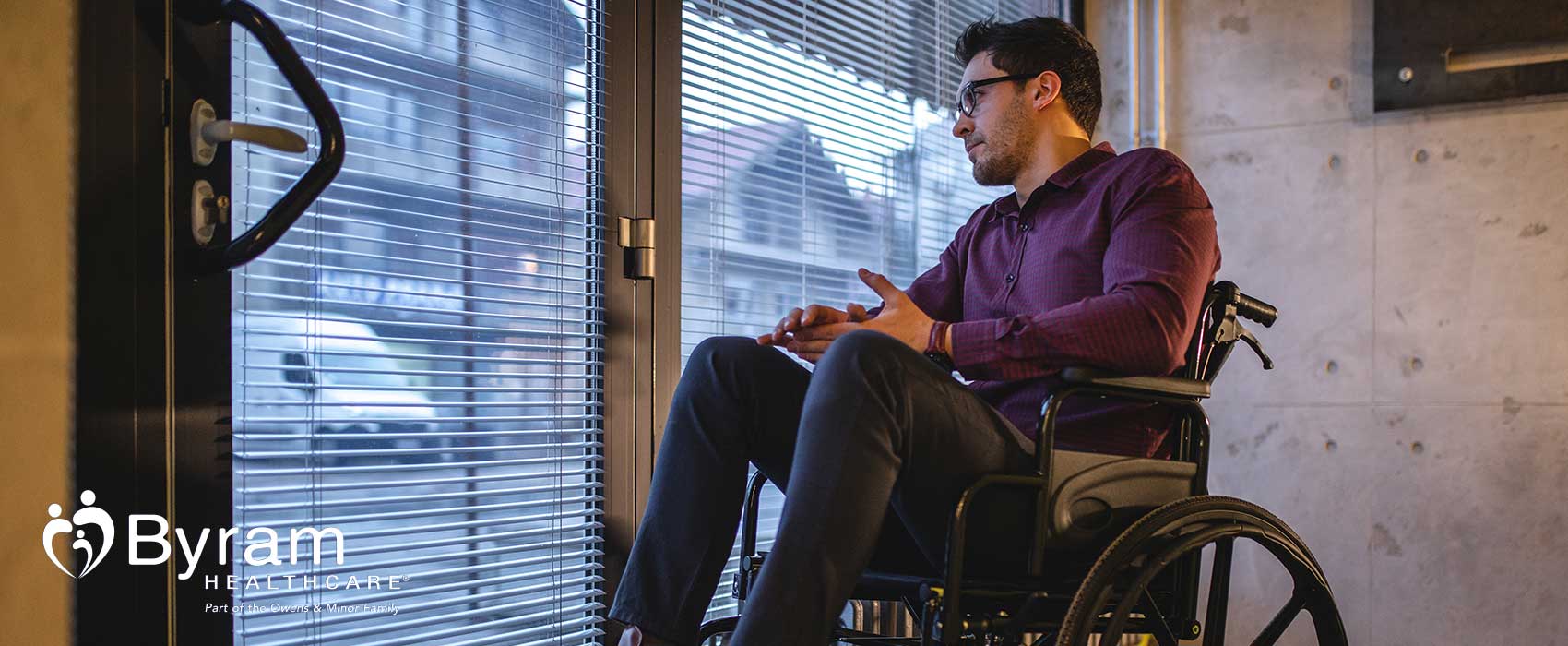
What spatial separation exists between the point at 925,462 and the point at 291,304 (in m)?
0.90

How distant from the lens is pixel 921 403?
1.44 metres

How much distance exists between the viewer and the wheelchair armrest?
145cm

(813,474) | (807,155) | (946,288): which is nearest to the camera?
(813,474)

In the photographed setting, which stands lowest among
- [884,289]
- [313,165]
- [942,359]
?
[942,359]

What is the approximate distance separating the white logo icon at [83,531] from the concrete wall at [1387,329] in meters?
2.85

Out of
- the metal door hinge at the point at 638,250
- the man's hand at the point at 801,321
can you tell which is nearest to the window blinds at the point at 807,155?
the metal door hinge at the point at 638,250

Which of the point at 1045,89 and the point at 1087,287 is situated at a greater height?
the point at 1045,89

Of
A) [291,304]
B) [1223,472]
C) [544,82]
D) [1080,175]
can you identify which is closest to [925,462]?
[1080,175]

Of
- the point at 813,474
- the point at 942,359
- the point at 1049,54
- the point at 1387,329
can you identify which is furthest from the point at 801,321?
the point at 1387,329

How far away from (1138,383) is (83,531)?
1270 millimetres

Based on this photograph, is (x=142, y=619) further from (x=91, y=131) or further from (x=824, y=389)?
(x=824, y=389)

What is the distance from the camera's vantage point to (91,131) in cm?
143

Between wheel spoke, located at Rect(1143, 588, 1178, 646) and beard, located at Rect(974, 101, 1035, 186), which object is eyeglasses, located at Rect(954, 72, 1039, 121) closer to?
beard, located at Rect(974, 101, 1035, 186)

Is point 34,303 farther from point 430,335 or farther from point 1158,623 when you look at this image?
point 1158,623
